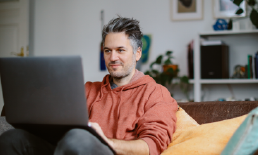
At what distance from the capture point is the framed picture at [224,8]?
291 centimetres


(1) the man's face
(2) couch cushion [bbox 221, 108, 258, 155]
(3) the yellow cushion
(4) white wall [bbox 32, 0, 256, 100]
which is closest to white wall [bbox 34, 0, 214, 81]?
(4) white wall [bbox 32, 0, 256, 100]

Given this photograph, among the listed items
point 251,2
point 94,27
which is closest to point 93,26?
point 94,27

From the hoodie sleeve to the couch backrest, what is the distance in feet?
0.65

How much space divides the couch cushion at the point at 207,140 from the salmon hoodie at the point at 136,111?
0.09 m

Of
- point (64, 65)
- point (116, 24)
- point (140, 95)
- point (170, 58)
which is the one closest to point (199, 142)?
point (140, 95)

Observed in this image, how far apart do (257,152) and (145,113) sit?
600 millimetres

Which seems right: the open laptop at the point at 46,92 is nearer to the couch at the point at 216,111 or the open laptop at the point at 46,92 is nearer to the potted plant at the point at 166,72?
the couch at the point at 216,111

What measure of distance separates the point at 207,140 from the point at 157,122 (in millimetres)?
249

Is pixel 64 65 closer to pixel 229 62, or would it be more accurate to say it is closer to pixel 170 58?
pixel 170 58

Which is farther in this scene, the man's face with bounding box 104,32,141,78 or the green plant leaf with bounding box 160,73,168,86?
the green plant leaf with bounding box 160,73,168,86

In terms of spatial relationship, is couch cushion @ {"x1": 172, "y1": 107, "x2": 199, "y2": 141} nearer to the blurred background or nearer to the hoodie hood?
the hoodie hood

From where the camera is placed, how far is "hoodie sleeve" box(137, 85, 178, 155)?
3.86ft

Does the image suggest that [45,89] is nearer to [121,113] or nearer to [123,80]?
[121,113]

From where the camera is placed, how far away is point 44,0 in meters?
3.55
